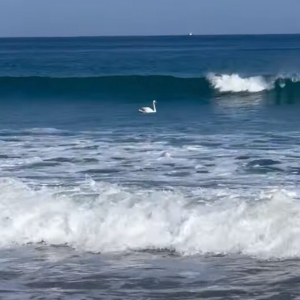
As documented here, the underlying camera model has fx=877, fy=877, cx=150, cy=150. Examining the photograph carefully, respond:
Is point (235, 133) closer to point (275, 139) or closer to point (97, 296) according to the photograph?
point (275, 139)

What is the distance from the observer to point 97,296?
6.69m

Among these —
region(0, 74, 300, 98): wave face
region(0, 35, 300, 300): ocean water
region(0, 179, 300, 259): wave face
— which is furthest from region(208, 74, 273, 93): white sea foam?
region(0, 179, 300, 259): wave face

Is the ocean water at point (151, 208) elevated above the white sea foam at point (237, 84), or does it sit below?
below

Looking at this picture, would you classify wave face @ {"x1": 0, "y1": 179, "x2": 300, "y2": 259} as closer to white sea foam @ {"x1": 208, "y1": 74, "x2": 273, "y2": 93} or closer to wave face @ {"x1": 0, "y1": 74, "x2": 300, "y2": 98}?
wave face @ {"x1": 0, "y1": 74, "x2": 300, "y2": 98}

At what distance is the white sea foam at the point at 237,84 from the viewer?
25.2m

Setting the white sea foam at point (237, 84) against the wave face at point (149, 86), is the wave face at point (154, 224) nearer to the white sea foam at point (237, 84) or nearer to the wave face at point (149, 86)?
the wave face at point (149, 86)

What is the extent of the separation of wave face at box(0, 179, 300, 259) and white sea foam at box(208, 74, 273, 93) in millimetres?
16020

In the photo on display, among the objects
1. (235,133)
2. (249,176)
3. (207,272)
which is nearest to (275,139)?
(235,133)

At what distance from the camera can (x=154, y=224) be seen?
27.8ft

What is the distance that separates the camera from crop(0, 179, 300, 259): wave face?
8016mm

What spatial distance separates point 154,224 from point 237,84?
17.7 meters

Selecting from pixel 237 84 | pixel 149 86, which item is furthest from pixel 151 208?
pixel 237 84

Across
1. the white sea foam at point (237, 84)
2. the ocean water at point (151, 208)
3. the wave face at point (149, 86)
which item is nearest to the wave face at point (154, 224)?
the ocean water at point (151, 208)

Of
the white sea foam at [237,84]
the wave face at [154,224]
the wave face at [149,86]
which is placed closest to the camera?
the wave face at [154,224]
